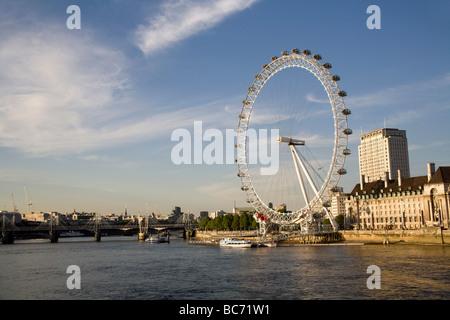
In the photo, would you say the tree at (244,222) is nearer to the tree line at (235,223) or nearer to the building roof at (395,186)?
the tree line at (235,223)

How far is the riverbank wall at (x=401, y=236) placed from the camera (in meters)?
70.4

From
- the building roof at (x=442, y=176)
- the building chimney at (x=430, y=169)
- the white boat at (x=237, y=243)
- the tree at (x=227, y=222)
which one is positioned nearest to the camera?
the building roof at (x=442, y=176)

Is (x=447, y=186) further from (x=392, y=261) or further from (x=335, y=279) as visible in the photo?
(x=335, y=279)

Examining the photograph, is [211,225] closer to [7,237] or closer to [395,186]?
[7,237]

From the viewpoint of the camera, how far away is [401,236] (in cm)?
7856

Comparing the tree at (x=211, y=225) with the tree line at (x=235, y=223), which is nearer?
the tree line at (x=235, y=223)

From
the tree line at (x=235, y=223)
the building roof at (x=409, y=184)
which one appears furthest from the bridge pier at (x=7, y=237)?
the building roof at (x=409, y=184)

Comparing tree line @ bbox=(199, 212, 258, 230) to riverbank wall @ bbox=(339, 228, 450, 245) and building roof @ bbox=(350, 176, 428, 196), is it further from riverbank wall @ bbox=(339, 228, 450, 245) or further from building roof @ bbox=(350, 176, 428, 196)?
riverbank wall @ bbox=(339, 228, 450, 245)

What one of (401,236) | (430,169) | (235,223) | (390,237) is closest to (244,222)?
(235,223)

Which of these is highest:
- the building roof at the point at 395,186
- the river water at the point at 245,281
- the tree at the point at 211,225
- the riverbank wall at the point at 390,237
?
the building roof at the point at 395,186

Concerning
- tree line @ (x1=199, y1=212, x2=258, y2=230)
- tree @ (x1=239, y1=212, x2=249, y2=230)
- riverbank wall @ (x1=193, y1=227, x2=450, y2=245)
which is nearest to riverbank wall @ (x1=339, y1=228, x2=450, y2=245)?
riverbank wall @ (x1=193, y1=227, x2=450, y2=245)

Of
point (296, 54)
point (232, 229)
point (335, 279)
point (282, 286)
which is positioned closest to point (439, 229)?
point (296, 54)

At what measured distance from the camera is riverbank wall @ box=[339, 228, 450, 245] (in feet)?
231
